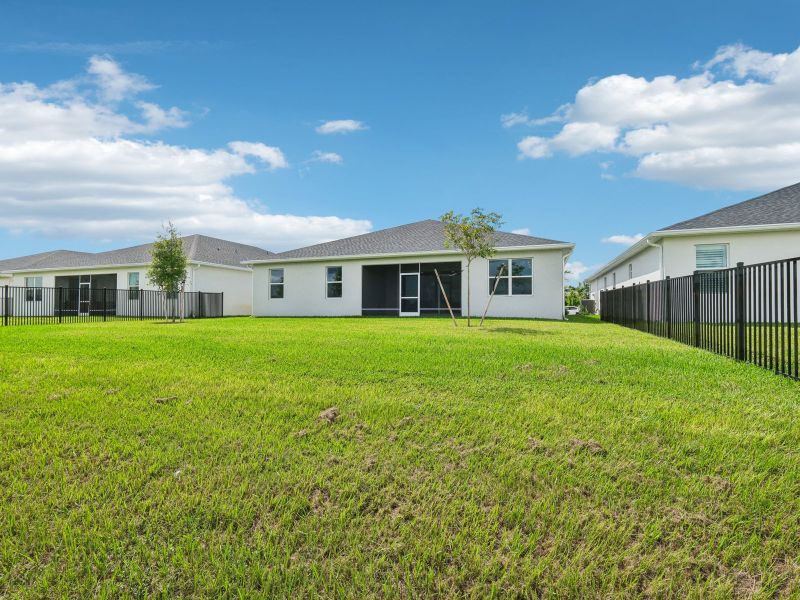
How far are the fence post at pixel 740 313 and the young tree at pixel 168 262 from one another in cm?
2001

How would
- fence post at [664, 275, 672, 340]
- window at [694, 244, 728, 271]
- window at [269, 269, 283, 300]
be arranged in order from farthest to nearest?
window at [269, 269, 283, 300], window at [694, 244, 728, 271], fence post at [664, 275, 672, 340]

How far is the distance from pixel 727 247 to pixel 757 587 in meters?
17.4

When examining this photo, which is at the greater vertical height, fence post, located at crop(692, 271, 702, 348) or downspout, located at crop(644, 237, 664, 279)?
downspout, located at crop(644, 237, 664, 279)

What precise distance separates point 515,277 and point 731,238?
294 inches

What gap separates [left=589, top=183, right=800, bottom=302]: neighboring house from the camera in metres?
15.7

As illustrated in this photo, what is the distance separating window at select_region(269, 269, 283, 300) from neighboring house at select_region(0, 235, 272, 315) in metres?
3.56

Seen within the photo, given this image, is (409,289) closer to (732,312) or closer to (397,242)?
(397,242)

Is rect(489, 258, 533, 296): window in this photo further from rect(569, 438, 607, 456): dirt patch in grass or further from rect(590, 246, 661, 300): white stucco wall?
rect(569, 438, 607, 456): dirt patch in grass

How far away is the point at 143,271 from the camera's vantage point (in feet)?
88.5

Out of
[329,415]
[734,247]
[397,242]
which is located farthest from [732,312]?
[397,242]

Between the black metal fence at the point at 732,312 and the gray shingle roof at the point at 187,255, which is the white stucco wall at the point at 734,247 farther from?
the gray shingle roof at the point at 187,255

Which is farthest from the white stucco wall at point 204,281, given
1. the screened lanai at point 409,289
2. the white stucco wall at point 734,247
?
the white stucco wall at point 734,247

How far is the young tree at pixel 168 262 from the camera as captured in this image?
67.2 feet

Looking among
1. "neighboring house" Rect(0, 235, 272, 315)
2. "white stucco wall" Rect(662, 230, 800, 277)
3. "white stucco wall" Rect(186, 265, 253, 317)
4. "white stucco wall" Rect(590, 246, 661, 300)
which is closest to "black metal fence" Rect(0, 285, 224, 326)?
"neighboring house" Rect(0, 235, 272, 315)
